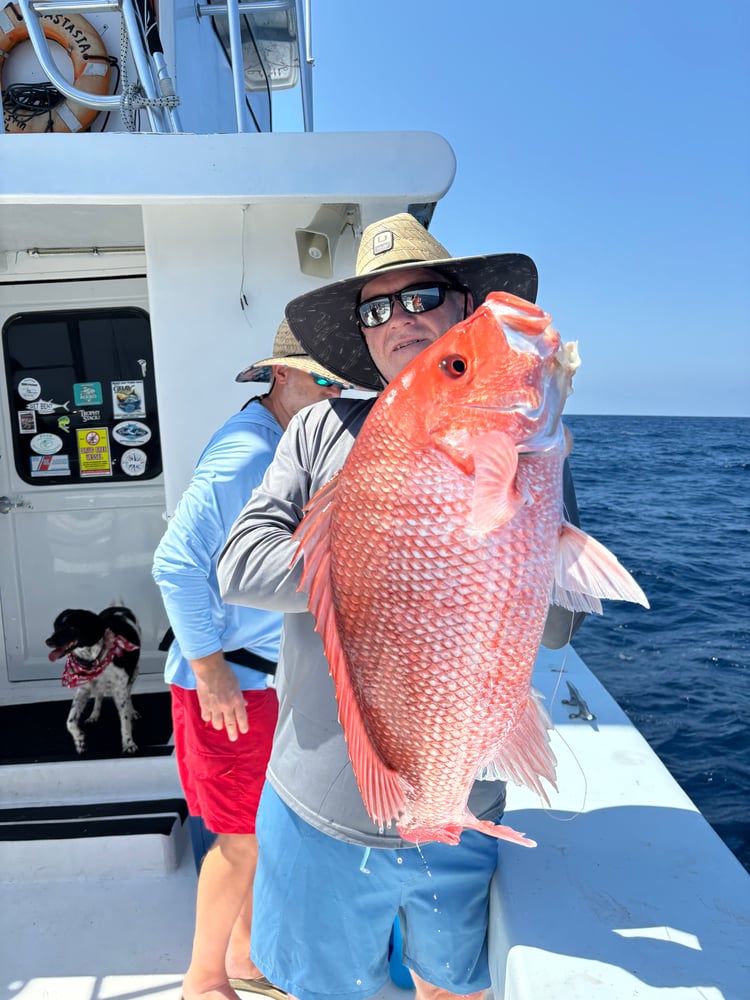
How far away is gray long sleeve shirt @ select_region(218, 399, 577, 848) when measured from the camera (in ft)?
4.67

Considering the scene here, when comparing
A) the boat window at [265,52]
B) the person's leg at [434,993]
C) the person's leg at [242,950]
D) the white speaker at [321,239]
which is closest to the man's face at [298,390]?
the white speaker at [321,239]

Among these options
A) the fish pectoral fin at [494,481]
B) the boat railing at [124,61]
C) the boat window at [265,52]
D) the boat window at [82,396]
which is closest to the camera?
the fish pectoral fin at [494,481]

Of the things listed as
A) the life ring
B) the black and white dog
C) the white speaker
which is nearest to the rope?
the life ring

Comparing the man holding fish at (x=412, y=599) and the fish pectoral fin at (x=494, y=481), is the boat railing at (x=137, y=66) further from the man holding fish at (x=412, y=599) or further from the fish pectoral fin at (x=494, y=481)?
the fish pectoral fin at (x=494, y=481)

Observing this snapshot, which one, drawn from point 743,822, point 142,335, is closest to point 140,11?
point 142,335

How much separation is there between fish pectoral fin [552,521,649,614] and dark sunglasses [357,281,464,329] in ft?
1.97

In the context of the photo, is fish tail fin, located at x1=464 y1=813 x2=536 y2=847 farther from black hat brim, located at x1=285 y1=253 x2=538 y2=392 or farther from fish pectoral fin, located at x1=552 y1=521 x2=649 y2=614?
black hat brim, located at x1=285 y1=253 x2=538 y2=392

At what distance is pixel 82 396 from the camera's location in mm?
4926

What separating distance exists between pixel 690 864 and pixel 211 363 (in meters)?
2.76

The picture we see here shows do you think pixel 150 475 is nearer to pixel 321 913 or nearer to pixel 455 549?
pixel 321 913

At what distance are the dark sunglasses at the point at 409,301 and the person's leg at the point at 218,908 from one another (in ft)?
5.73

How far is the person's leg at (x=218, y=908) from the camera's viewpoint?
7.26 ft

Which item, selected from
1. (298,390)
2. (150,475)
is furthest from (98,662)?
(298,390)

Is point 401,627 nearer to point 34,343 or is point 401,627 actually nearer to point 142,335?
point 142,335
